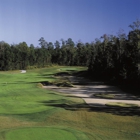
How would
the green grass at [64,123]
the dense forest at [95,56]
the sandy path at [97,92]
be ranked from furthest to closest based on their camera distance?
the dense forest at [95,56]
the sandy path at [97,92]
the green grass at [64,123]

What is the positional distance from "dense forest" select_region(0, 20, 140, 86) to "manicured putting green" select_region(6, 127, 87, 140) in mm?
30668

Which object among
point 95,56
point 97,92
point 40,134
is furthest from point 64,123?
point 95,56

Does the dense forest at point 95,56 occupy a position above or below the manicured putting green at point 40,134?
above

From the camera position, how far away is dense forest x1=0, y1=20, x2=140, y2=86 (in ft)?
168

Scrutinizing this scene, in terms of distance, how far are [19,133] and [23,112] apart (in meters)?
6.27

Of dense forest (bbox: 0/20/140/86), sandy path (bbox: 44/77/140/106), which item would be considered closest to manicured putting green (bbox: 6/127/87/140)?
sandy path (bbox: 44/77/140/106)

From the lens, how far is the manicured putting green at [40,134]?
16.7m

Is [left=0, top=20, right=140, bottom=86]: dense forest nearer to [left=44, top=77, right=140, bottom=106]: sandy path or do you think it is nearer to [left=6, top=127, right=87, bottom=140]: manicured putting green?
[left=44, top=77, right=140, bottom=106]: sandy path

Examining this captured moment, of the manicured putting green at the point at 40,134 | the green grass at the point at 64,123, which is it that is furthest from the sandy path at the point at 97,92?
the manicured putting green at the point at 40,134

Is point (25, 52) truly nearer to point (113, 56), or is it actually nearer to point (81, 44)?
point (81, 44)

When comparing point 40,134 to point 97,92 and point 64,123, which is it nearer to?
point 64,123

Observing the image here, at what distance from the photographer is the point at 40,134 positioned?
17484 millimetres

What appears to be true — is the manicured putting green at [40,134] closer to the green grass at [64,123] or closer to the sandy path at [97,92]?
the green grass at [64,123]

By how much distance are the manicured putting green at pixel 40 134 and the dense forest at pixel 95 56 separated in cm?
3067
